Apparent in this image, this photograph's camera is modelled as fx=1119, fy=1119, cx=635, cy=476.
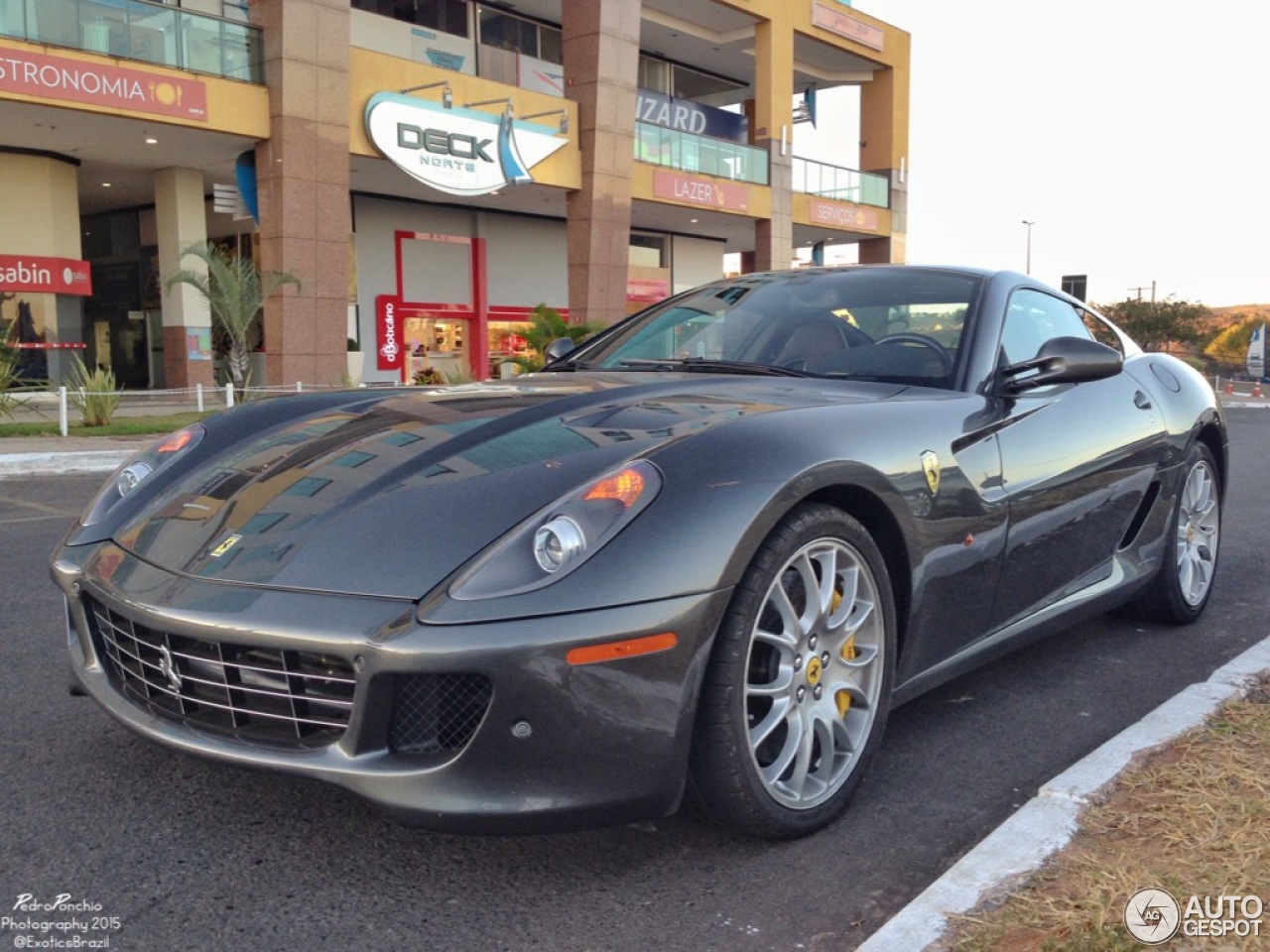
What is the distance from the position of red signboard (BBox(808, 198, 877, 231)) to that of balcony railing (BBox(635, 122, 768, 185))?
2721mm

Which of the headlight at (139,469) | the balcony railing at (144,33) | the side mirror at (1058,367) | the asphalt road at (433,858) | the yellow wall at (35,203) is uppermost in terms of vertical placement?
the balcony railing at (144,33)

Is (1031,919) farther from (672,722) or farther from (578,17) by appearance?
(578,17)

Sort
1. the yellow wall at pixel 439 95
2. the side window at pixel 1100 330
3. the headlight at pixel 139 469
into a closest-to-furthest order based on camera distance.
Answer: the headlight at pixel 139 469 → the side window at pixel 1100 330 → the yellow wall at pixel 439 95

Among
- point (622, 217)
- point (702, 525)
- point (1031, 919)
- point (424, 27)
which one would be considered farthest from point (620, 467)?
point (424, 27)

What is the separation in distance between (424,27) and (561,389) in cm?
2479

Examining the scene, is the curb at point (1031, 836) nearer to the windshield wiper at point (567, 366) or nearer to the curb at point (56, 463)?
the windshield wiper at point (567, 366)

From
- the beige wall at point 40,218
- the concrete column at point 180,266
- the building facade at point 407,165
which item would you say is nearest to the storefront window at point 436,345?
the building facade at point 407,165

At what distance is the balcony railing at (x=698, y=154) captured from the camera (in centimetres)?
2614

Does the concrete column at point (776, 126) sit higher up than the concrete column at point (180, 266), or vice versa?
the concrete column at point (776, 126)

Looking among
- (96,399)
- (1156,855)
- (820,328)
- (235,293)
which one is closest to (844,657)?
(1156,855)

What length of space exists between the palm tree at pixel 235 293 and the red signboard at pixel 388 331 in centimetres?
773

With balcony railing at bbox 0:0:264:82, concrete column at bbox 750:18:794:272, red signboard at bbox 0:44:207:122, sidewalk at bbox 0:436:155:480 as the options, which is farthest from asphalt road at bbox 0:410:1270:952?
concrete column at bbox 750:18:794:272

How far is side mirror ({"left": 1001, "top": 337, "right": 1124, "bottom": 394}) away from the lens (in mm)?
3229

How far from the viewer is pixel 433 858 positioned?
90.6 inches
